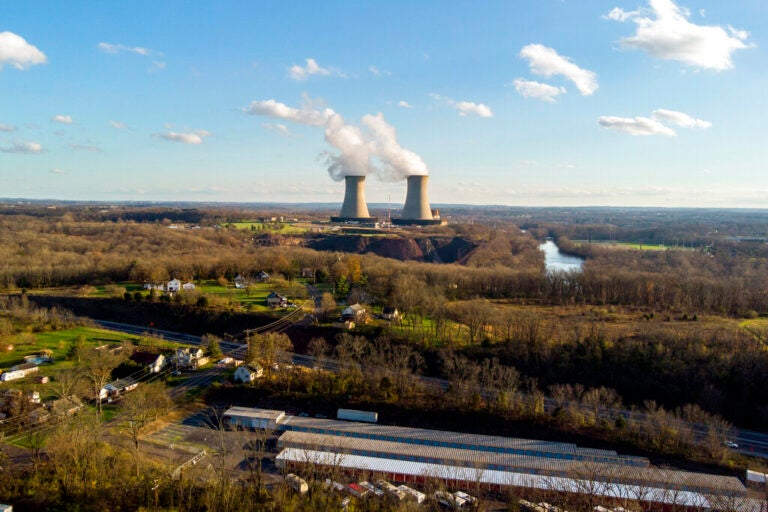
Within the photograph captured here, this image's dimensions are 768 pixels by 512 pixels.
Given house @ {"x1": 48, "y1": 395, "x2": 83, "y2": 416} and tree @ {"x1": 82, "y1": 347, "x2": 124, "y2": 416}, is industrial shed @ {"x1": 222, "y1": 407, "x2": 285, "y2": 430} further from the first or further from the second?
house @ {"x1": 48, "y1": 395, "x2": 83, "y2": 416}

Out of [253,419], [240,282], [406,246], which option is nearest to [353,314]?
[253,419]

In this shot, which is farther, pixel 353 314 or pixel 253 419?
pixel 353 314

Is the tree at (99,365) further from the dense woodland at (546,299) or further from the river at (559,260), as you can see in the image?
the river at (559,260)

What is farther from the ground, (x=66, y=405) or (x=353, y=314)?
(x=353, y=314)

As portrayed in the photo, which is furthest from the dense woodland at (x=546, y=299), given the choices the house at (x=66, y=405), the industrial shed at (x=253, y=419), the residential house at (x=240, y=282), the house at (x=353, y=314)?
the house at (x=66, y=405)

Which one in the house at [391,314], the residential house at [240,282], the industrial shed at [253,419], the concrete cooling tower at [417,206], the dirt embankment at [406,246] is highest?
the concrete cooling tower at [417,206]

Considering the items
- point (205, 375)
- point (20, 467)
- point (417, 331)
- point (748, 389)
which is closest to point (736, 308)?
point (748, 389)

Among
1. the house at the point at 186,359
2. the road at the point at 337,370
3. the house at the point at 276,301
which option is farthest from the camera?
the house at the point at 276,301

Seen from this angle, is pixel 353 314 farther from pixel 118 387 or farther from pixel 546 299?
pixel 546 299
